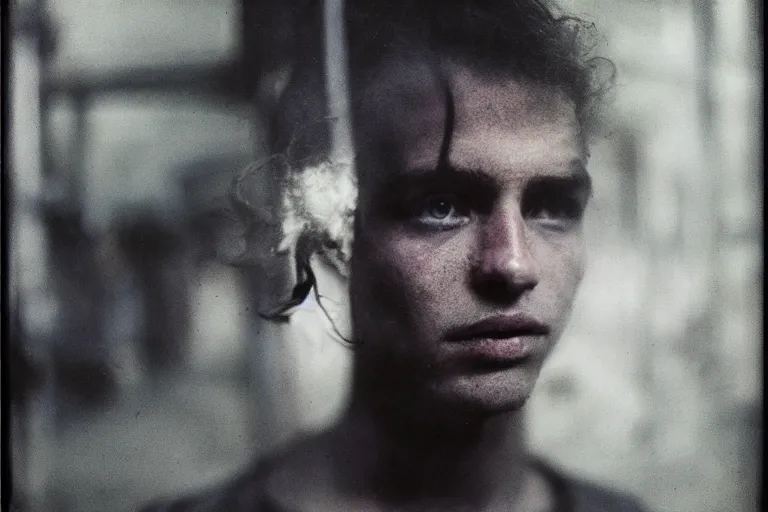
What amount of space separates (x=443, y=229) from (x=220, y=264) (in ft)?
2.00

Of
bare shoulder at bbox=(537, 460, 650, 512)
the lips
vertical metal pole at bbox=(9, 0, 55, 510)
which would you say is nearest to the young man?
the lips

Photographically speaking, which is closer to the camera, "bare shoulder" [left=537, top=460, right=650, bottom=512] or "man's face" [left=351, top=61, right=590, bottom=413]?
"man's face" [left=351, top=61, right=590, bottom=413]

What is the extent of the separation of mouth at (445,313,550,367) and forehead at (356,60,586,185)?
408 millimetres

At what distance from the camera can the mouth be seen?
206cm

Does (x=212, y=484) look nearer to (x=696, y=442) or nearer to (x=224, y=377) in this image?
(x=224, y=377)

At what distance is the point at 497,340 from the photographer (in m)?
2.07

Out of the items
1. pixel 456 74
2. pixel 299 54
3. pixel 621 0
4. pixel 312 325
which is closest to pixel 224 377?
pixel 312 325

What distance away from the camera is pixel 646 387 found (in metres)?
2.17

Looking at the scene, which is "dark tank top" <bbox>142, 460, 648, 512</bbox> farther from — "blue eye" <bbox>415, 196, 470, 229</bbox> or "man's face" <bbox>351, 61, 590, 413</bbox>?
"blue eye" <bbox>415, 196, 470, 229</bbox>

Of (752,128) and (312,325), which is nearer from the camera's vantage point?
(312,325)

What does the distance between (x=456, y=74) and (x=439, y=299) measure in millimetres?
605

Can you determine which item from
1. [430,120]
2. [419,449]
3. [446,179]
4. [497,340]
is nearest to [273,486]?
[419,449]

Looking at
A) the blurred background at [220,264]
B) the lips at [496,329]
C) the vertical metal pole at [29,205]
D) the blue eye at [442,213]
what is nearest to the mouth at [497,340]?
the lips at [496,329]

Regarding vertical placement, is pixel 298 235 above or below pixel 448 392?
above
